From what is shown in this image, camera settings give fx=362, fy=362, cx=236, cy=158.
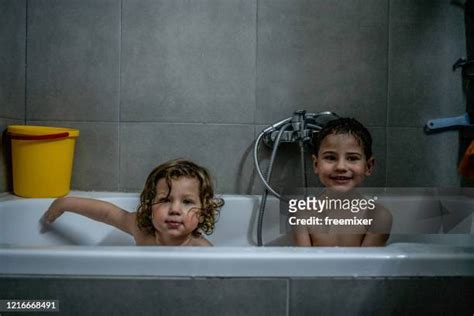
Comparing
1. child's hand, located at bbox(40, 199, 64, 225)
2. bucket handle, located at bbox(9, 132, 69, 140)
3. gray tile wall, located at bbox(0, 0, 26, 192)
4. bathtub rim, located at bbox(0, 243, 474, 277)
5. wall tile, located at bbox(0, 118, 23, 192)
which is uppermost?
gray tile wall, located at bbox(0, 0, 26, 192)

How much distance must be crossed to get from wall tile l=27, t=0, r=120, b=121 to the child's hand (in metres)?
0.31

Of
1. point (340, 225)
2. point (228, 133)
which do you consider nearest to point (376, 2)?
point (228, 133)

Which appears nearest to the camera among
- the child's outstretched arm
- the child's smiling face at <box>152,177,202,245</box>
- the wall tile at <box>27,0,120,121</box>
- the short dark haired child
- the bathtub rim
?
the bathtub rim

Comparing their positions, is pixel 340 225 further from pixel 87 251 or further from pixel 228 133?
pixel 228 133

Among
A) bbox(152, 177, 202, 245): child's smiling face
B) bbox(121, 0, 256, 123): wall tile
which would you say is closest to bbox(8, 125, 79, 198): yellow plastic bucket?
bbox(121, 0, 256, 123): wall tile

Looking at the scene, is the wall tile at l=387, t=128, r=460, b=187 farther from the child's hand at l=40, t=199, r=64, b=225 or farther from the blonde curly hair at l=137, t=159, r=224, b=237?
the child's hand at l=40, t=199, r=64, b=225

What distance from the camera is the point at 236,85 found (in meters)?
1.18

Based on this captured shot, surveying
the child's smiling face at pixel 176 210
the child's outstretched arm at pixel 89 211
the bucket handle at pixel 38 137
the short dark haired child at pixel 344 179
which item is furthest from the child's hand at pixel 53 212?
the short dark haired child at pixel 344 179

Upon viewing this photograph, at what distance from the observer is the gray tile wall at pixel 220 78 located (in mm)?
1176

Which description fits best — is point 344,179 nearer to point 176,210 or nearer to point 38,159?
point 176,210

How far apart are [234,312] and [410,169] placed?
90 centimetres

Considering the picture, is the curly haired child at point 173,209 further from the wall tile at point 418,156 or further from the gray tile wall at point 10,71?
the wall tile at point 418,156

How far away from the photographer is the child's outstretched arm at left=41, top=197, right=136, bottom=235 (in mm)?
983

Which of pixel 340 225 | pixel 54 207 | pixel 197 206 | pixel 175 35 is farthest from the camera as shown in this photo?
pixel 175 35
